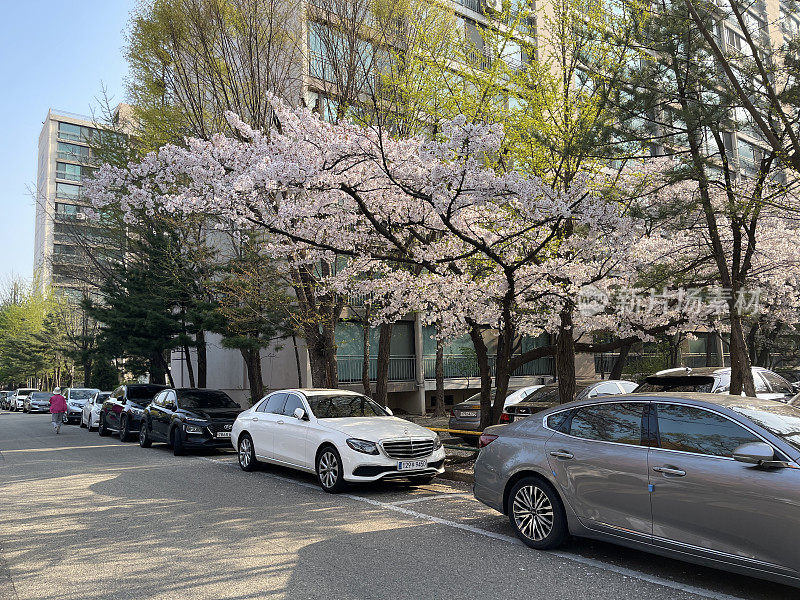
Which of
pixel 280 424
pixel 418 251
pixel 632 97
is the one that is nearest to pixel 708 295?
pixel 632 97

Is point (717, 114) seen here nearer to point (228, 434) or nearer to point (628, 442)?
point (628, 442)

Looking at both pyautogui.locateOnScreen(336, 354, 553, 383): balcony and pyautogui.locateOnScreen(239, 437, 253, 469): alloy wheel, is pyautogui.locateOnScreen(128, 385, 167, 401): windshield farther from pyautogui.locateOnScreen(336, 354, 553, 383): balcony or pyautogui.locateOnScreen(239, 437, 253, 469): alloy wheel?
pyautogui.locateOnScreen(239, 437, 253, 469): alloy wheel

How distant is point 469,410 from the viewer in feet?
48.4

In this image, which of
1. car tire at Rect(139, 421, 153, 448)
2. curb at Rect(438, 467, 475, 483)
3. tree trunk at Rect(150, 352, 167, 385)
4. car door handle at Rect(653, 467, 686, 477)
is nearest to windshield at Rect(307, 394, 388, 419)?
curb at Rect(438, 467, 475, 483)

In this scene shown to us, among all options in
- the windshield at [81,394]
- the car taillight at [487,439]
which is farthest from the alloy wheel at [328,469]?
the windshield at [81,394]

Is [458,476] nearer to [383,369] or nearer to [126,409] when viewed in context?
[383,369]

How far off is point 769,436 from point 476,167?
5.59 m

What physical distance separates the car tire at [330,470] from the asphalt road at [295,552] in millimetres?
208

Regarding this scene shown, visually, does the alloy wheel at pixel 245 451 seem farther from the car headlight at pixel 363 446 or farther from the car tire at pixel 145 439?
the car tire at pixel 145 439

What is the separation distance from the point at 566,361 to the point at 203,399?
8.77m

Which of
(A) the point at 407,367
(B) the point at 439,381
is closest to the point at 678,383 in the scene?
(B) the point at 439,381

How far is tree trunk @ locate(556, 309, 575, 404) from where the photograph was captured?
12.8 m

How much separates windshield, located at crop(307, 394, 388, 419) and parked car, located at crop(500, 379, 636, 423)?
11.1 ft

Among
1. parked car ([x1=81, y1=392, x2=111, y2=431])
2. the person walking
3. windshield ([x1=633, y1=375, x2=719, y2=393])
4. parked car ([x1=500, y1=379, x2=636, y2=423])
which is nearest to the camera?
windshield ([x1=633, y1=375, x2=719, y2=393])
